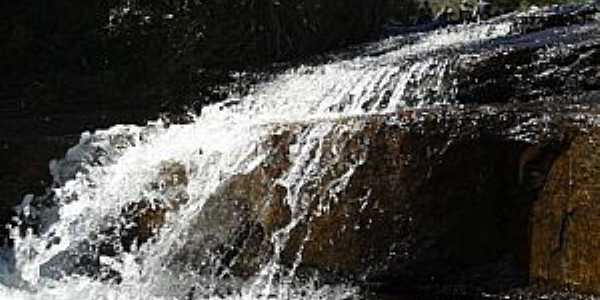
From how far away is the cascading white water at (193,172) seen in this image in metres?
6.48

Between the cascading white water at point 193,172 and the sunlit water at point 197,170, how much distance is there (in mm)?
11

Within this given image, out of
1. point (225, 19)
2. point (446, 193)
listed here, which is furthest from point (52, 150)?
point (225, 19)

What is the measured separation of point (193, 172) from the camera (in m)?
7.28

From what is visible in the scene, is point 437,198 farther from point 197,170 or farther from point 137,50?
point 137,50

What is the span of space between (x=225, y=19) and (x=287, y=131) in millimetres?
7464

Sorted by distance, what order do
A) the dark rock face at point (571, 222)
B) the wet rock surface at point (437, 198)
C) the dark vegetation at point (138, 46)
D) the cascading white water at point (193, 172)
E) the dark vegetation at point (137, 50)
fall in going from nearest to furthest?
the dark rock face at point (571, 222) → the wet rock surface at point (437, 198) → the cascading white water at point (193, 172) → the dark vegetation at point (137, 50) → the dark vegetation at point (138, 46)

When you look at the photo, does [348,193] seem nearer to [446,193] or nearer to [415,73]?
[446,193]

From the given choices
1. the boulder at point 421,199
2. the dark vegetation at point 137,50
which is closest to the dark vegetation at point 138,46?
the dark vegetation at point 137,50

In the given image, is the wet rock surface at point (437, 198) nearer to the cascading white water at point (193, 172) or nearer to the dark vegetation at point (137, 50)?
the cascading white water at point (193, 172)

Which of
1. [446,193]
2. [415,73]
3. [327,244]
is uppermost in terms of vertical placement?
[415,73]

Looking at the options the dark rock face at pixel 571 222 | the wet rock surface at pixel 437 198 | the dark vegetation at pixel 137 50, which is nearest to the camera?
the dark rock face at pixel 571 222

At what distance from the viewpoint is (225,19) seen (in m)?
13.8

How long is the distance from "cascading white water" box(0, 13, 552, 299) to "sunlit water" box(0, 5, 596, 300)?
1cm

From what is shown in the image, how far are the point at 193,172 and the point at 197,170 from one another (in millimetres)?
43
